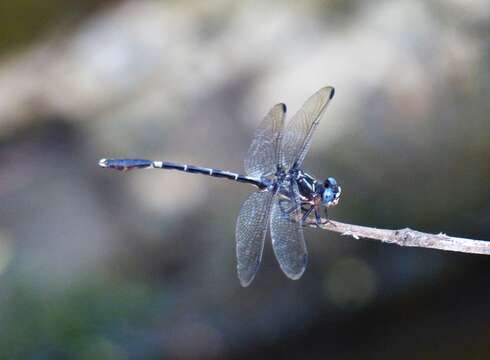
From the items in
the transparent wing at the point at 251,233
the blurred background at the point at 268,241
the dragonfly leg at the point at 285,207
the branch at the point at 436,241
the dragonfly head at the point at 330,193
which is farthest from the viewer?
the blurred background at the point at 268,241

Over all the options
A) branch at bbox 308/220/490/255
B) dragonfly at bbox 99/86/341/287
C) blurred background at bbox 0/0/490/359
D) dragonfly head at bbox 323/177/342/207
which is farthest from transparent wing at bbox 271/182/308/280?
blurred background at bbox 0/0/490/359

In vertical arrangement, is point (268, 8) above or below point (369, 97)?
above

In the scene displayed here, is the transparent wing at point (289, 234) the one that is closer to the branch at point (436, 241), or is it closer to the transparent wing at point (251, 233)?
the transparent wing at point (251, 233)

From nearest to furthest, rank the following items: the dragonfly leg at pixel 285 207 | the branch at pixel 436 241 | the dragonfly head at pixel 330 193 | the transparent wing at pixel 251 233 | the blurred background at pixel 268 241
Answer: the branch at pixel 436 241 → the transparent wing at pixel 251 233 → the dragonfly leg at pixel 285 207 → the dragonfly head at pixel 330 193 → the blurred background at pixel 268 241

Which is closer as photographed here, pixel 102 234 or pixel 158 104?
pixel 102 234

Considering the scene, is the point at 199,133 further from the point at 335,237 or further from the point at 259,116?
the point at 335,237

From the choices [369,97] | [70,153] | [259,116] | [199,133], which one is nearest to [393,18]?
[369,97]

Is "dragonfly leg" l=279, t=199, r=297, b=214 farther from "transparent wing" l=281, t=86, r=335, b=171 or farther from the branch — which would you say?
the branch

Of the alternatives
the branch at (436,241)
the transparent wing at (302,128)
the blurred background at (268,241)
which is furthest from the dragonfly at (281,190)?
the blurred background at (268,241)

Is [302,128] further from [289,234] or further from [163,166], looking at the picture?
[163,166]
